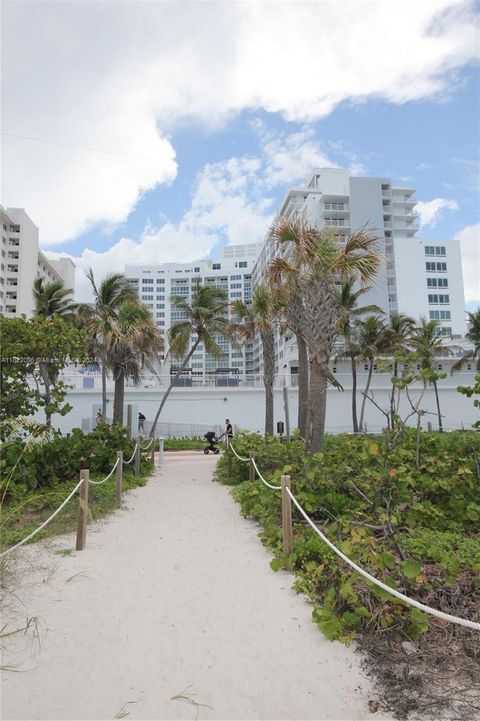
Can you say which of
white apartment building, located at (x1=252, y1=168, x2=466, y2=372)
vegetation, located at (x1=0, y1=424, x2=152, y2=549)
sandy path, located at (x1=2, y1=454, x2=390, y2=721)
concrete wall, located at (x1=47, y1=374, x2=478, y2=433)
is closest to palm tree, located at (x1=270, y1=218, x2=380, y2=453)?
sandy path, located at (x1=2, y1=454, x2=390, y2=721)

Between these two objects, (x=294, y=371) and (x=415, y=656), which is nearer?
(x=415, y=656)

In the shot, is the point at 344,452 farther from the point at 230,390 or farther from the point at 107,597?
the point at 230,390

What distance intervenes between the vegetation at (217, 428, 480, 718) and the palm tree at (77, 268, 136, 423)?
10.1 meters

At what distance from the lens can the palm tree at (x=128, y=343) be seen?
1623cm

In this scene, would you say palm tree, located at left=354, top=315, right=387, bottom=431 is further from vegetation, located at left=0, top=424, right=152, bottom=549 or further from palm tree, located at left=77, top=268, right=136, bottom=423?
vegetation, located at left=0, top=424, right=152, bottom=549

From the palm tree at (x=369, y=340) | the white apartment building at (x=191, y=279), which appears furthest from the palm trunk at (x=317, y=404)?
the white apartment building at (x=191, y=279)

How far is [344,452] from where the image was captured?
8.68 metres

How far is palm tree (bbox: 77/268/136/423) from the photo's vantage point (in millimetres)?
16391

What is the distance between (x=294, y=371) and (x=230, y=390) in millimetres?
20173

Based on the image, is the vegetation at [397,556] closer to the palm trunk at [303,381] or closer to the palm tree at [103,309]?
the palm trunk at [303,381]

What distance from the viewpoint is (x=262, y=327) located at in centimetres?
1892

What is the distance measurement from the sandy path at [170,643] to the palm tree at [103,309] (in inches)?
440

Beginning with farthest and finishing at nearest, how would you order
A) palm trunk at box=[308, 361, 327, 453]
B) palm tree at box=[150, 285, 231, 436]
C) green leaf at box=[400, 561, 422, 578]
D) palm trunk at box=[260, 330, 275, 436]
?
palm tree at box=[150, 285, 231, 436] → palm trunk at box=[260, 330, 275, 436] → palm trunk at box=[308, 361, 327, 453] → green leaf at box=[400, 561, 422, 578]

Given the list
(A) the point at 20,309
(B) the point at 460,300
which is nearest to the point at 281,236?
(B) the point at 460,300
